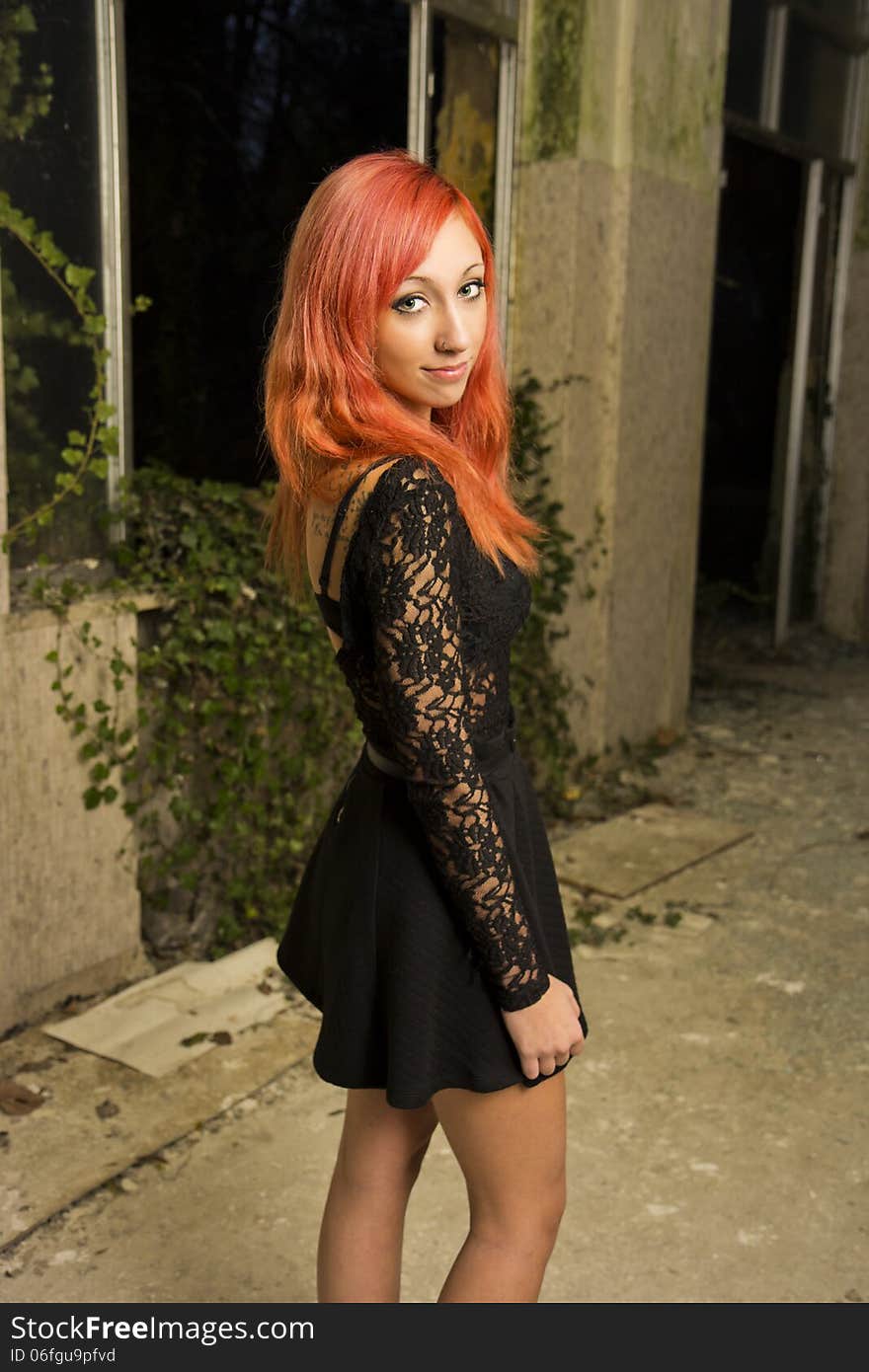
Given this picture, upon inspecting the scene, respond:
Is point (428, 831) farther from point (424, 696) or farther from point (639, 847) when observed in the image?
point (639, 847)

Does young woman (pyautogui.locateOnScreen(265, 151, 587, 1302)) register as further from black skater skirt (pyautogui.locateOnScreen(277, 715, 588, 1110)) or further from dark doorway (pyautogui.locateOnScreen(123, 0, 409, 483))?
dark doorway (pyautogui.locateOnScreen(123, 0, 409, 483))

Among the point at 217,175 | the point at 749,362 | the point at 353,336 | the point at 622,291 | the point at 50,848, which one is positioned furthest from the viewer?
the point at 749,362

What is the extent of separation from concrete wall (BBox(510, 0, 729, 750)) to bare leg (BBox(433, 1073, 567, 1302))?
397 cm

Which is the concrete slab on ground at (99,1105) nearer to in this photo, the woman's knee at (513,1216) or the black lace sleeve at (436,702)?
the woman's knee at (513,1216)

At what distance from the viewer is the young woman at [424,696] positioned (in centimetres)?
155

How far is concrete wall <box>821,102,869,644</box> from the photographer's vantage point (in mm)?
8422

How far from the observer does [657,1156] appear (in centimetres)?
301

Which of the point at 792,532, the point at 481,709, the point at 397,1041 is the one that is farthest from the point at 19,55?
the point at 792,532

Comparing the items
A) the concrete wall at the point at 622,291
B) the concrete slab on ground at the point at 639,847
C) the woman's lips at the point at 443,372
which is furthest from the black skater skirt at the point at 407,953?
the concrete wall at the point at 622,291

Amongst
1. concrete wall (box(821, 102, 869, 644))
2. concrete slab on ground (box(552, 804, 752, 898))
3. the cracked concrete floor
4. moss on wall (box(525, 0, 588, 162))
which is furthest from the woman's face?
concrete wall (box(821, 102, 869, 644))

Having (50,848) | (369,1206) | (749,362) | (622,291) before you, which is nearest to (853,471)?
(749,362)

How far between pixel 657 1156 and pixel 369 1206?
4.42 feet

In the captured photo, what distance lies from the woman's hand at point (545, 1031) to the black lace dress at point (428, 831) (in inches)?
0.7
